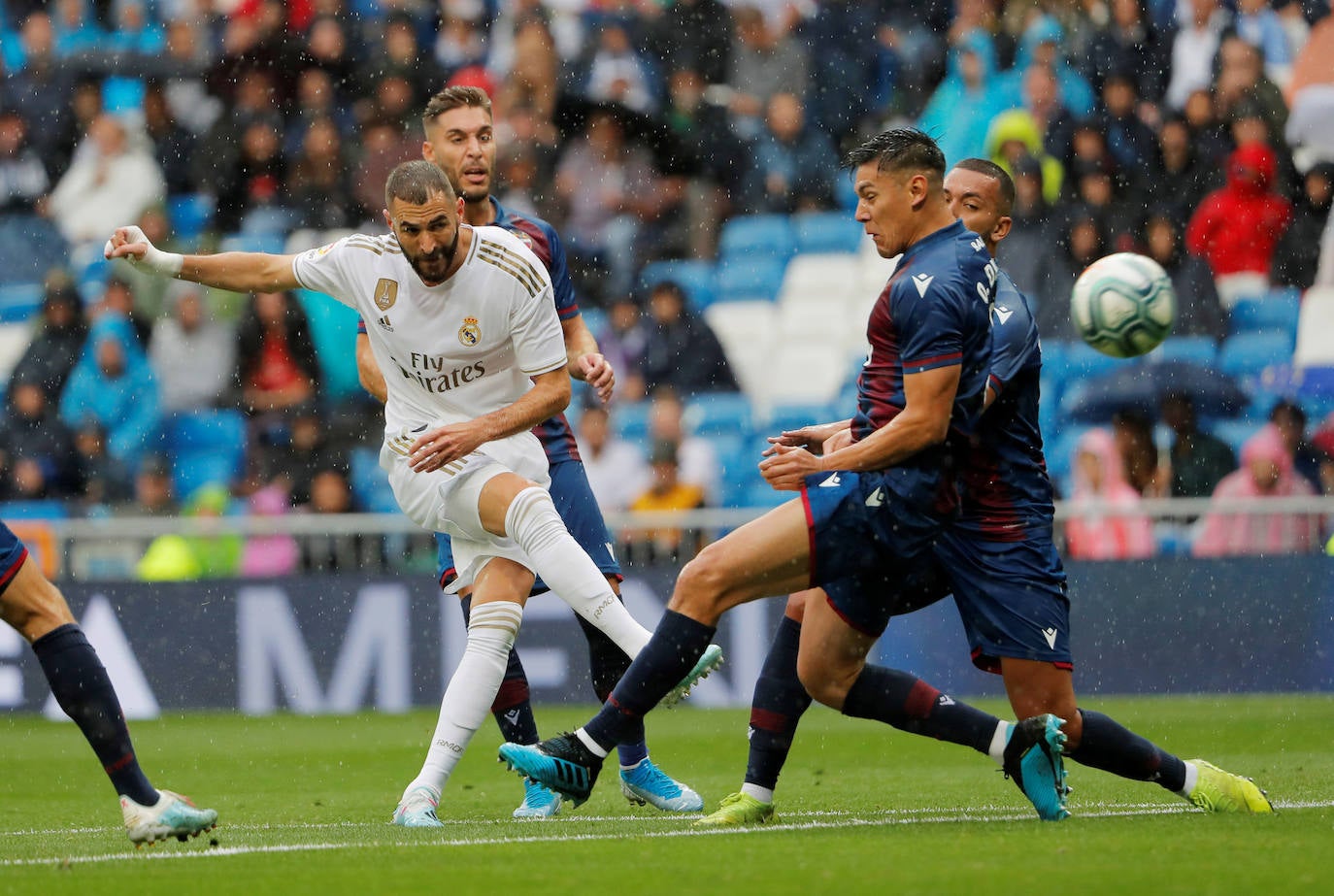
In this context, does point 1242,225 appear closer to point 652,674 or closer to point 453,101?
point 453,101

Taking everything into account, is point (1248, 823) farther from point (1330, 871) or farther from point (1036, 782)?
point (1330, 871)

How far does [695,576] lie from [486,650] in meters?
1.06

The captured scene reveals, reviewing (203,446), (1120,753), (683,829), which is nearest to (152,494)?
(203,446)

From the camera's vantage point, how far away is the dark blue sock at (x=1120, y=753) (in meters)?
6.53

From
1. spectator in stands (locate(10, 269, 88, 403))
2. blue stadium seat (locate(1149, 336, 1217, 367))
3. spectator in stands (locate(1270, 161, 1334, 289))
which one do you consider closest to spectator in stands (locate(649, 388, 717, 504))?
blue stadium seat (locate(1149, 336, 1217, 367))

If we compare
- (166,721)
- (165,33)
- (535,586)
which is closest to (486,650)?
(535,586)

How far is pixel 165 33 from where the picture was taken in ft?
63.6

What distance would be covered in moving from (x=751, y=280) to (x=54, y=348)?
5849 millimetres

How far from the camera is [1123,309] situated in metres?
9.66

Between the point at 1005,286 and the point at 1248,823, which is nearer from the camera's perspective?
the point at 1248,823

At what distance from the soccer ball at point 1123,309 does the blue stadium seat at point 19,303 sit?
1143 centimetres

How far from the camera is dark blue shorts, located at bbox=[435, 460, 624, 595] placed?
760 cm

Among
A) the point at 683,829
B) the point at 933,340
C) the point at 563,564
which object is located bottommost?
the point at 683,829

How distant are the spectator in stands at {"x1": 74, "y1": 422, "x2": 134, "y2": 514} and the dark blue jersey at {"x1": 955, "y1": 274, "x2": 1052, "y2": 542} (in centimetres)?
1016
